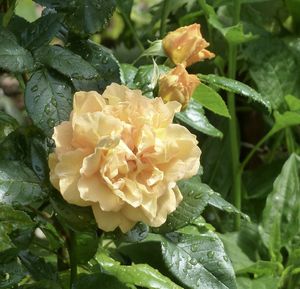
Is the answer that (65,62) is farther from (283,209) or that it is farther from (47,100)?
(283,209)

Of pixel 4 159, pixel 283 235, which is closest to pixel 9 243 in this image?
pixel 4 159

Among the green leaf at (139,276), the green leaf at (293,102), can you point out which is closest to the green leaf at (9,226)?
the green leaf at (139,276)

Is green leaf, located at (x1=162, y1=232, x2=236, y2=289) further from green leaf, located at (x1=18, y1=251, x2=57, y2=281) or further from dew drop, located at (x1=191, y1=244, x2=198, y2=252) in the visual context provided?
green leaf, located at (x1=18, y1=251, x2=57, y2=281)

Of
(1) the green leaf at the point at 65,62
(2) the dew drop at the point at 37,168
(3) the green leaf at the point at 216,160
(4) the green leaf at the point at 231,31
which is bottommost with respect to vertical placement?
(3) the green leaf at the point at 216,160

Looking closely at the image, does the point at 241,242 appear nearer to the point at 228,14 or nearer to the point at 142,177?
the point at 228,14

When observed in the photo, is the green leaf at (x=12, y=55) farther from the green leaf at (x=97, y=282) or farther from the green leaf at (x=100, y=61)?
the green leaf at (x=97, y=282)

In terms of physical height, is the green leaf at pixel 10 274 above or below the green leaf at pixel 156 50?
below

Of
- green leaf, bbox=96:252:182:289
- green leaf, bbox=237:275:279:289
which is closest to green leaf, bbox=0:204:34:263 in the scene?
green leaf, bbox=96:252:182:289

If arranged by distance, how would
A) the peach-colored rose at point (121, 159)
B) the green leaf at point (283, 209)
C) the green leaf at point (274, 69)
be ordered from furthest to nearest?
1. the green leaf at point (274, 69)
2. the green leaf at point (283, 209)
3. the peach-colored rose at point (121, 159)
